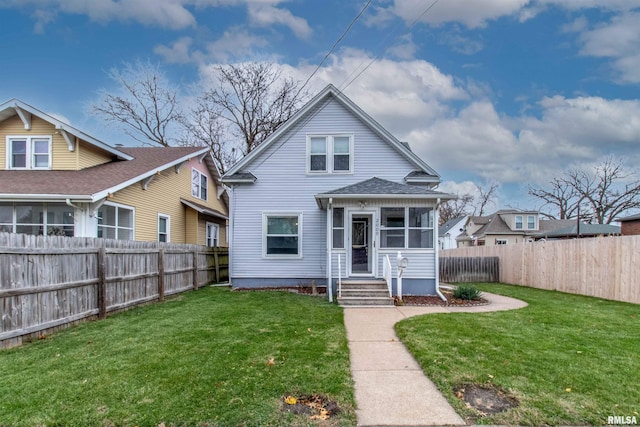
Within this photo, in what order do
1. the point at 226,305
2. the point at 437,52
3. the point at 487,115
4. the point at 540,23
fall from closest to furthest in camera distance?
1. the point at 226,305
2. the point at 540,23
3. the point at 437,52
4. the point at 487,115

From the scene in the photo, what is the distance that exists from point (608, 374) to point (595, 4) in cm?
1213

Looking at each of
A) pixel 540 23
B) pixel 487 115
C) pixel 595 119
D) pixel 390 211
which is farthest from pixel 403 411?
pixel 595 119

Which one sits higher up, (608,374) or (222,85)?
(222,85)

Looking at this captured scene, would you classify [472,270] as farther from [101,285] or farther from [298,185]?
[101,285]

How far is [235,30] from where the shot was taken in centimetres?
1475

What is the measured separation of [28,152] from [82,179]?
281 cm

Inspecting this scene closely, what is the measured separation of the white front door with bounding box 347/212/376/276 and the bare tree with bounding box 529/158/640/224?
1201 inches

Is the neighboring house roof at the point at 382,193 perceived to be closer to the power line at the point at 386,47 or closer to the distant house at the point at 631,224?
the power line at the point at 386,47

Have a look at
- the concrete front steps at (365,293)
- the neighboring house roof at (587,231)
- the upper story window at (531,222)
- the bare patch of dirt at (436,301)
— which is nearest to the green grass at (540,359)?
the bare patch of dirt at (436,301)

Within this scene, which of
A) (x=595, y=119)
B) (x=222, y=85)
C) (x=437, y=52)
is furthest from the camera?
(x=222, y=85)

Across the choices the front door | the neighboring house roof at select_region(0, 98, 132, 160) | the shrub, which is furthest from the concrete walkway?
the neighboring house roof at select_region(0, 98, 132, 160)

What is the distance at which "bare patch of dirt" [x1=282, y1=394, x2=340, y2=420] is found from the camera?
11.1 ft

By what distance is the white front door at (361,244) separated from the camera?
11.5m

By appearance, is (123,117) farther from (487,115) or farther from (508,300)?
(508,300)
